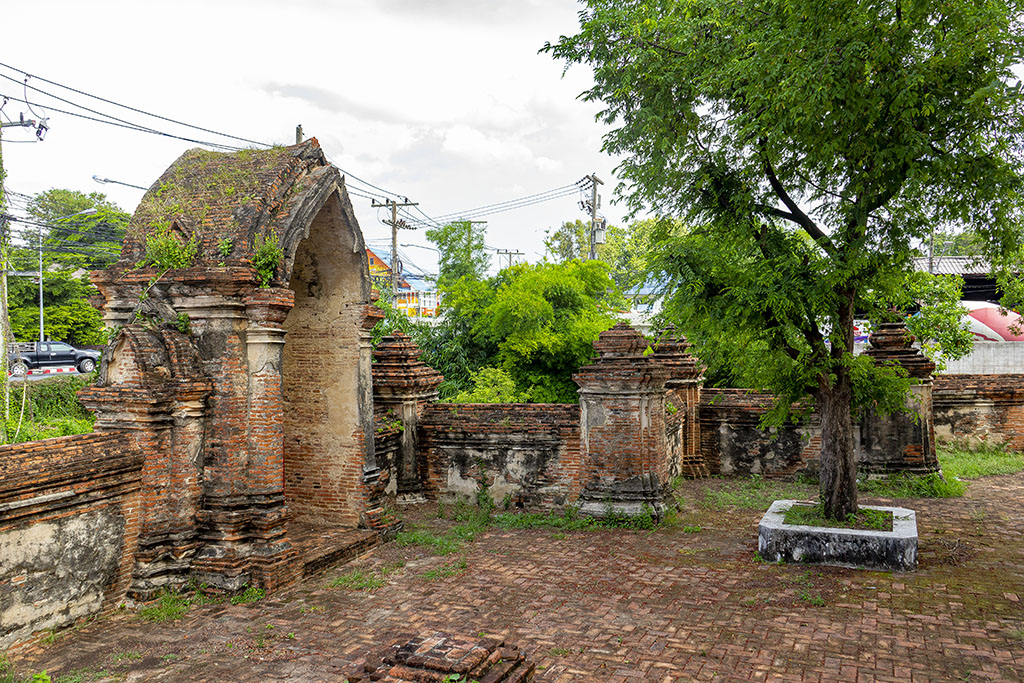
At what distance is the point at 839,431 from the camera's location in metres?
9.07

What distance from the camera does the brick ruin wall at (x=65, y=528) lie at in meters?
6.11

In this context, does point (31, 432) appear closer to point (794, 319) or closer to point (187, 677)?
point (187, 677)

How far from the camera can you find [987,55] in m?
7.07

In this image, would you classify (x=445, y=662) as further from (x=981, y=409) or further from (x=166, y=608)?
(x=981, y=409)

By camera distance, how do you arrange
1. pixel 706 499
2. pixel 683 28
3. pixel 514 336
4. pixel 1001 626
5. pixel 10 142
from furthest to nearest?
pixel 514 336 → pixel 10 142 → pixel 706 499 → pixel 683 28 → pixel 1001 626

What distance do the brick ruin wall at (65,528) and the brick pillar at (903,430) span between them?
1137cm

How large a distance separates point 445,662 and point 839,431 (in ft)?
20.2

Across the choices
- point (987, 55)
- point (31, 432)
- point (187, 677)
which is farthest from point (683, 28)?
point (31, 432)

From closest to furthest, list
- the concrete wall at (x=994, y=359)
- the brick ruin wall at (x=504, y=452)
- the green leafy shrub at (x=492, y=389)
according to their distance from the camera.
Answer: the brick ruin wall at (x=504, y=452), the green leafy shrub at (x=492, y=389), the concrete wall at (x=994, y=359)

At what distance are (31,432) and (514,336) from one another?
9376 mm

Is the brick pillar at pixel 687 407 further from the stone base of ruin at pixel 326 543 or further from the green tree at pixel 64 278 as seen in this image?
the green tree at pixel 64 278

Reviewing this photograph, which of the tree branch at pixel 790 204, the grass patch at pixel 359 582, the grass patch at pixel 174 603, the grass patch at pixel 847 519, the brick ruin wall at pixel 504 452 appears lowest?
the grass patch at pixel 359 582

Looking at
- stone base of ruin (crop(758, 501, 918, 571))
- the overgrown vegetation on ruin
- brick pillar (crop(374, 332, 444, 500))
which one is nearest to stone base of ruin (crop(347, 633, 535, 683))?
stone base of ruin (crop(758, 501, 918, 571))

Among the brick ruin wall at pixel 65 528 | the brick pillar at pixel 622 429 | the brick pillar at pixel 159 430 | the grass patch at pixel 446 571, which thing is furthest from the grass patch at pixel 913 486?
the brick ruin wall at pixel 65 528
